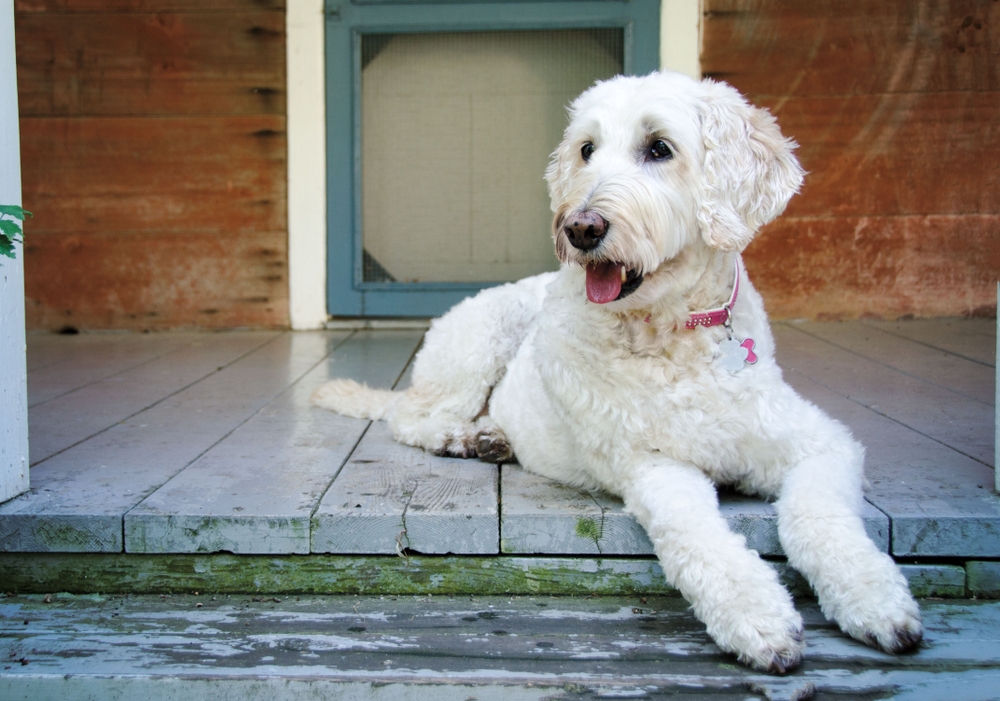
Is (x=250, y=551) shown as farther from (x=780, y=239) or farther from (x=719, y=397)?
(x=780, y=239)

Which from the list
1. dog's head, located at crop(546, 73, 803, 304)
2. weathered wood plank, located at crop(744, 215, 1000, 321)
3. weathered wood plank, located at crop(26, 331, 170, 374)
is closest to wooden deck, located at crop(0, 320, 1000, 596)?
dog's head, located at crop(546, 73, 803, 304)

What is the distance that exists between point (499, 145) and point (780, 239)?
1.78 m

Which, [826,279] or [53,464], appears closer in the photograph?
[53,464]

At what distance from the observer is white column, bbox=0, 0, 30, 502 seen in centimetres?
243

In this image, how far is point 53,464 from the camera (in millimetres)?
2818

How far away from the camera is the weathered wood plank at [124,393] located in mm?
3217

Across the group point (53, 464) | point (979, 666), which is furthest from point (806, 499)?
point (53, 464)

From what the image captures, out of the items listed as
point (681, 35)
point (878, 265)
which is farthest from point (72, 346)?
point (878, 265)

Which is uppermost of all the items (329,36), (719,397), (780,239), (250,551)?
(329,36)

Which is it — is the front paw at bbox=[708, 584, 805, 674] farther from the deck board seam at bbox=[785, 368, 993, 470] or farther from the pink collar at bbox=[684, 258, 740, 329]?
the deck board seam at bbox=[785, 368, 993, 470]

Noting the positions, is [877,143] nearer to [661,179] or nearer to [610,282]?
[661,179]

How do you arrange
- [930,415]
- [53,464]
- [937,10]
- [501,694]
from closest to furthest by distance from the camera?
[501,694]
[53,464]
[930,415]
[937,10]

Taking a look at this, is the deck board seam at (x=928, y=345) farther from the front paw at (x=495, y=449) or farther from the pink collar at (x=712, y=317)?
the front paw at (x=495, y=449)

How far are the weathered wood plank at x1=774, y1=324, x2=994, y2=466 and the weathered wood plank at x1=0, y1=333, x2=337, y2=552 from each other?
94.1 inches
